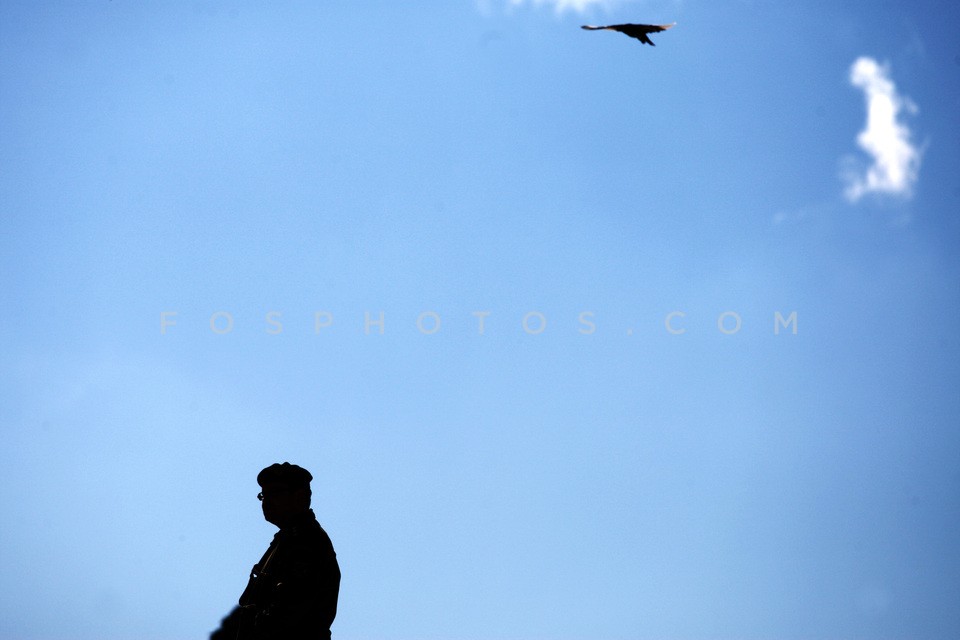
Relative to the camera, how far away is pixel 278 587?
4.44m

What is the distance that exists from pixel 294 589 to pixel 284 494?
0.56 metres

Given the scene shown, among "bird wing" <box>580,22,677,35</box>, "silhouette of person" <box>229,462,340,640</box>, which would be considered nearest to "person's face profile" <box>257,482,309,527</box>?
"silhouette of person" <box>229,462,340,640</box>

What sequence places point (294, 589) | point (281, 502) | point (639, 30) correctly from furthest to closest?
1. point (639, 30)
2. point (281, 502)
3. point (294, 589)

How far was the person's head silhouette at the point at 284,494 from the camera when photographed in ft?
15.3

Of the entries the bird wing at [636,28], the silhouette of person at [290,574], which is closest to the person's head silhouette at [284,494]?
the silhouette of person at [290,574]

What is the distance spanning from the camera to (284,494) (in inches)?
184

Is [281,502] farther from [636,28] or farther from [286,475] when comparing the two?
[636,28]

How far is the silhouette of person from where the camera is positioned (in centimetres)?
438

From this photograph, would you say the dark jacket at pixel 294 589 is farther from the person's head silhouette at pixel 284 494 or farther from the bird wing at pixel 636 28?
the bird wing at pixel 636 28

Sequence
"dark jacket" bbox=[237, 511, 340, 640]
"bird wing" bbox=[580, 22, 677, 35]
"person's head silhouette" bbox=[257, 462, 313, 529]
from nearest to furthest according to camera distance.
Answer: "dark jacket" bbox=[237, 511, 340, 640]
"person's head silhouette" bbox=[257, 462, 313, 529]
"bird wing" bbox=[580, 22, 677, 35]

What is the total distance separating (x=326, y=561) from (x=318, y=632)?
388 mm

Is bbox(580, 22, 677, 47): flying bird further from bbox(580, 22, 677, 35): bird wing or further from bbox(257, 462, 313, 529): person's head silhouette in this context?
bbox(257, 462, 313, 529): person's head silhouette


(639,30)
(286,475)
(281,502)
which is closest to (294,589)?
(281,502)

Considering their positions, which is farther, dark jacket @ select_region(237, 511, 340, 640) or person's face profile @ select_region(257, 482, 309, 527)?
person's face profile @ select_region(257, 482, 309, 527)
